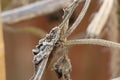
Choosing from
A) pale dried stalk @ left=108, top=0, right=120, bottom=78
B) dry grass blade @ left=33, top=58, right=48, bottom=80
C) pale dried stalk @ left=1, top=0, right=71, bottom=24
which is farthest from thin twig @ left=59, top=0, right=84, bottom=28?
pale dried stalk @ left=1, top=0, right=71, bottom=24

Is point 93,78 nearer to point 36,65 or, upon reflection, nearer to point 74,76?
point 74,76

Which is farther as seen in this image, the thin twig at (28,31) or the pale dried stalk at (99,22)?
the thin twig at (28,31)

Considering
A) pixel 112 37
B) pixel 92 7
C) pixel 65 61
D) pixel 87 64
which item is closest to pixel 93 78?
pixel 87 64

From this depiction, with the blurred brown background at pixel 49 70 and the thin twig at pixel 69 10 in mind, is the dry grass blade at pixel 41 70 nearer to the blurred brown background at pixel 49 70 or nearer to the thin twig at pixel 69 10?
the thin twig at pixel 69 10

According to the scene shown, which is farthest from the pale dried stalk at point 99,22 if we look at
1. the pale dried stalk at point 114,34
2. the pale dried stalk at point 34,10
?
the pale dried stalk at point 34,10

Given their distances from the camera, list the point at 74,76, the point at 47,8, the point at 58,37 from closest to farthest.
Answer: the point at 58,37, the point at 47,8, the point at 74,76

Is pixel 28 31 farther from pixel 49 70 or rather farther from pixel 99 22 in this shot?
pixel 99 22

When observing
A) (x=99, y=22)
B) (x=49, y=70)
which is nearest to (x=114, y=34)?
(x=99, y=22)

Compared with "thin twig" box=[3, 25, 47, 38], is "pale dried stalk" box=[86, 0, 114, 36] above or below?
below

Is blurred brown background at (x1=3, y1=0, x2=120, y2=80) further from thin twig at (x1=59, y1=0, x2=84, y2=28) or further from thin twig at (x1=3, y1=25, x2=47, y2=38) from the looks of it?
thin twig at (x1=59, y1=0, x2=84, y2=28)
